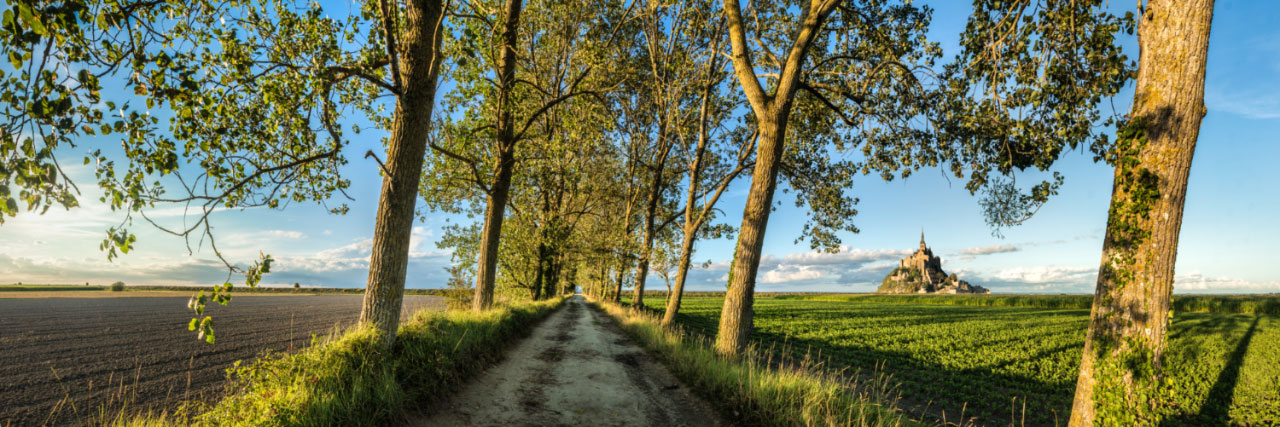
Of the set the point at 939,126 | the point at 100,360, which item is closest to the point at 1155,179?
the point at 939,126

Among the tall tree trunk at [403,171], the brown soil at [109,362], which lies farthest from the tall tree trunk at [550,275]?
the tall tree trunk at [403,171]

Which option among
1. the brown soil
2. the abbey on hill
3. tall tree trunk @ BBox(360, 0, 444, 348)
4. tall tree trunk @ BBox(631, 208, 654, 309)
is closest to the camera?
tall tree trunk @ BBox(360, 0, 444, 348)

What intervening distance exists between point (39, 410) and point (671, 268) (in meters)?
18.1

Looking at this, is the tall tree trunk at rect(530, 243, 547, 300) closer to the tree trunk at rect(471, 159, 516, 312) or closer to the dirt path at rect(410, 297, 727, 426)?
the tree trunk at rect(471, 159, 516, 312)

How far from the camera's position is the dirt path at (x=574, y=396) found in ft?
20.3

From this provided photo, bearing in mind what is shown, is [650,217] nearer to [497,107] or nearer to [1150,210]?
[497,107]

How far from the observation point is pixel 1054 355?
1830 cm

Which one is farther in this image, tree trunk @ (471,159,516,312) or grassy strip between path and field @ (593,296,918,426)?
tree trunk @ (471,159,516,312)

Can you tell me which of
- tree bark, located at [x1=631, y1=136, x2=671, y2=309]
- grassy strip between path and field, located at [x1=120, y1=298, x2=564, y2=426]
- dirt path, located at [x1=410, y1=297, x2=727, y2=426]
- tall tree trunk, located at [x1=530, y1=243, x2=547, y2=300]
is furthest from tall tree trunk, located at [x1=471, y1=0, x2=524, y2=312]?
tall tree trunk, located at [x1=530, y1=243, x2=547, y2=300]

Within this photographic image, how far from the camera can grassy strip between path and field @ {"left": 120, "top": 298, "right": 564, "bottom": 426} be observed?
463 cm

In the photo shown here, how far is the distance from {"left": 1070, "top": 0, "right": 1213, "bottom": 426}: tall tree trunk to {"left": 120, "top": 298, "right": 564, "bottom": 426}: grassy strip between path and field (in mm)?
8345

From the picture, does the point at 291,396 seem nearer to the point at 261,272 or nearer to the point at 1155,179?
the point at 261,272

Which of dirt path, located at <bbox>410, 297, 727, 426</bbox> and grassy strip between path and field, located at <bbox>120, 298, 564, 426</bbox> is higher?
grassy strip between path and field, located at <bbox>120, 298, 564, 426</bbox>

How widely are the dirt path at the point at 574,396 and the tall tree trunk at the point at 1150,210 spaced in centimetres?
451
